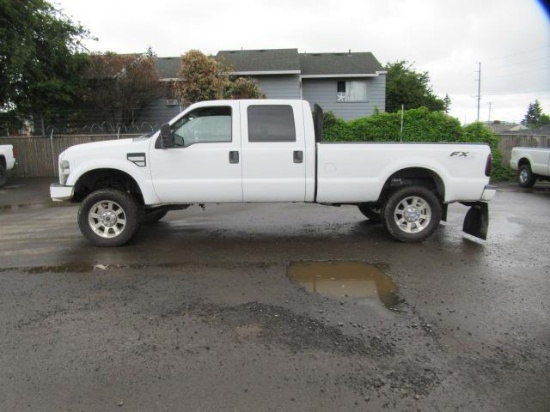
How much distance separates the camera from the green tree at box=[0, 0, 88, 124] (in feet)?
52.0

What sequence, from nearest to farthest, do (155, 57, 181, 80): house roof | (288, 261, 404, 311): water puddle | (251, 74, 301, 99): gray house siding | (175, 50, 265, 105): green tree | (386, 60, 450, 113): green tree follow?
1. (288, 261, 404, 311): water puddle
2. (175, 50, 265, 105): green tree
3. (155, 57, 181, 80): house roof
4. (251, 74, 301, 99): gray house siding
5. (386, 60, 450, 113): green tree

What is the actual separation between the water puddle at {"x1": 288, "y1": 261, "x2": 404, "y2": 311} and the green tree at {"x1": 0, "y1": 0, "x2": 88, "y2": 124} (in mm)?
14935

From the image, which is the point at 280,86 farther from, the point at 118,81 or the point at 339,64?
the point at 118,81

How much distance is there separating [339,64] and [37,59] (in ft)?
46.4

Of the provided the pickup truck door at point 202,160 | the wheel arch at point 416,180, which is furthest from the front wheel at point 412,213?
the pickup truck door at point 202,160

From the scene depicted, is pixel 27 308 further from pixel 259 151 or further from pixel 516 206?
Result: pixel 516 206

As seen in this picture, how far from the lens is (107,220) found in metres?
6.64

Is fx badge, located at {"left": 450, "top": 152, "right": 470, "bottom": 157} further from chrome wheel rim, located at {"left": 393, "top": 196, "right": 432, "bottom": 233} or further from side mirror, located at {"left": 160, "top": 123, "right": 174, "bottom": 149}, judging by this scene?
side mirror, located at {"left": 160, "top": 123, "right": 174, "bottom": 149}

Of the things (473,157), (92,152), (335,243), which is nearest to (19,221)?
(92,152)

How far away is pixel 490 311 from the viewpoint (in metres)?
4.31

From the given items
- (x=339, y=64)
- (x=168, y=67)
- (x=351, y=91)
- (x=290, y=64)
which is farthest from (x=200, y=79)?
(x=339, y=64)

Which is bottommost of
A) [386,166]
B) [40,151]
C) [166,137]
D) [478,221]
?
[478,221]

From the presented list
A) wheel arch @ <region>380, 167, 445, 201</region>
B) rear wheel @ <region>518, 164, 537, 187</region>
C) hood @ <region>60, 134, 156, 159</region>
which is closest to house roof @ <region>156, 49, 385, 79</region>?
Result: rear wheel @ <region>518, 164, 537, 187</region>

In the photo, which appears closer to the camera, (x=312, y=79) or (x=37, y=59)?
(x=37, y=59)
